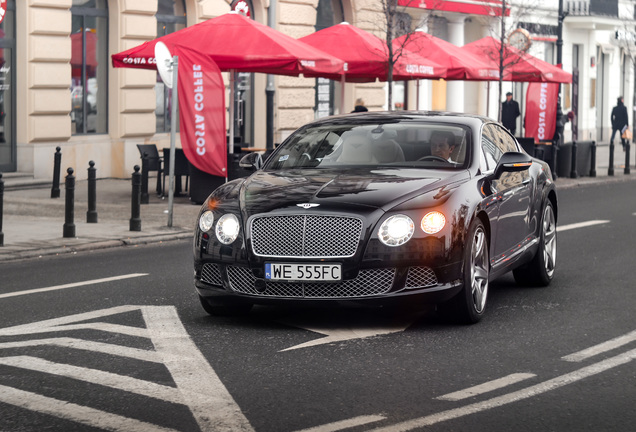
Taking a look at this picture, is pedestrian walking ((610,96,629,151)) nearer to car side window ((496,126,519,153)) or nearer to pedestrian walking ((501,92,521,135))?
pedestrian walking ((501,92,521,135))

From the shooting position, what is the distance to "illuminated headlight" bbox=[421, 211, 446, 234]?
780 centimetres

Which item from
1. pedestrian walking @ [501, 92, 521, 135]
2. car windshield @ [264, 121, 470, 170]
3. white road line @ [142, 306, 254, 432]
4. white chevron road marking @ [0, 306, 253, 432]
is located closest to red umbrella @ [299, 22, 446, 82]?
pedestrian walking @ [501, 92, 521, 135]

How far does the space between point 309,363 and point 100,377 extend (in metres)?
1.19

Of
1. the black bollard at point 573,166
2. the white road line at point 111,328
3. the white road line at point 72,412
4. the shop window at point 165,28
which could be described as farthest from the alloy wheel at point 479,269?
the black bollard at point 573,166

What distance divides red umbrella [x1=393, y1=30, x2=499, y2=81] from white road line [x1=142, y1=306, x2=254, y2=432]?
1585 cm

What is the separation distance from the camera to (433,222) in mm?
7844

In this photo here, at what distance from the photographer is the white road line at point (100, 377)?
19.9ft

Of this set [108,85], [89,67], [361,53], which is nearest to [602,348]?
[361,53]

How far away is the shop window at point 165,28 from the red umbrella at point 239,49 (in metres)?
6.89

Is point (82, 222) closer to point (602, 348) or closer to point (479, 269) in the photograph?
point (479, 269)

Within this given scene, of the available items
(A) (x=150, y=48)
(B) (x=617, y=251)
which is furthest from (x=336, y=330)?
(A) (x=150, y=48)

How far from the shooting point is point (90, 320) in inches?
331

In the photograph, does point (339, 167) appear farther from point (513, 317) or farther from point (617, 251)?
point (617, 251)

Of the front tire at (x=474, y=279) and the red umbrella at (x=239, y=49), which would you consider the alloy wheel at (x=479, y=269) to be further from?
the red umbrella at (x=239, y=49)
